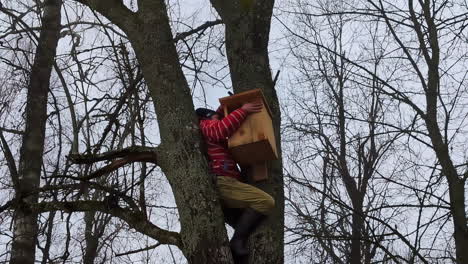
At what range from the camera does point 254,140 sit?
322 cm

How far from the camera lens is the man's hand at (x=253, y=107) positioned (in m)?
3.28

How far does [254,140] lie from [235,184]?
29cm

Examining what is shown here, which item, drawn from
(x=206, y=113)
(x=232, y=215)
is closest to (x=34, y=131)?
(x=206, y=113)

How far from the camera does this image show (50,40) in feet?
18.0

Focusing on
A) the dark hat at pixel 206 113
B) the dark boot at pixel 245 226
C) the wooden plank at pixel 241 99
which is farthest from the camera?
the dark hat at pixel 206 113

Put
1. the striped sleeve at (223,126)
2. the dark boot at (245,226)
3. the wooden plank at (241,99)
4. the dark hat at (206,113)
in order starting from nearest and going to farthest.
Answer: the dark boot at (245,226)
the striped sleeve at (223,126)
the wooden plank at (241,99)
the dark hat at (206,113)

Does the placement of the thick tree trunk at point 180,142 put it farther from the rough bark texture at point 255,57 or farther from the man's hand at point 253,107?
the rough bark texture at point 255,57

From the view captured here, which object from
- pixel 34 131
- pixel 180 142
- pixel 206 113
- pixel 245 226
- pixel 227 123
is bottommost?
pixel 245 226

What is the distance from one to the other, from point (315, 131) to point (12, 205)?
592 cm

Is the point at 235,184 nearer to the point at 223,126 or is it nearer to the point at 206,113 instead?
the point at 223,126

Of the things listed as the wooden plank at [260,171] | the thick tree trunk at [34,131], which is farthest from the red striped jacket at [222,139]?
the thick tree trunk at [34,131]

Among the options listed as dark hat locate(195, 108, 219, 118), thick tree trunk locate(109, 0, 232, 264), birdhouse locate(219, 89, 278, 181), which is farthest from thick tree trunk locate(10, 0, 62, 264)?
birdhouse locate(219, 89, 278, 181)

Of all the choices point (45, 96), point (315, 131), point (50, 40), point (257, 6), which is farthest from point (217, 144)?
point (315, 131)

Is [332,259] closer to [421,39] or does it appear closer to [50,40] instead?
[421,39]
